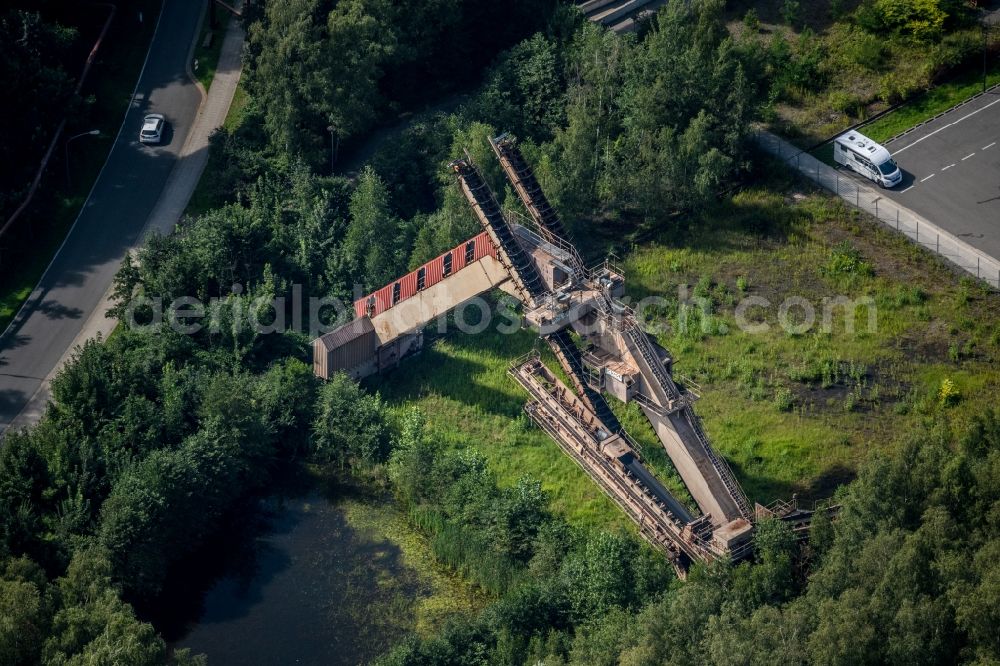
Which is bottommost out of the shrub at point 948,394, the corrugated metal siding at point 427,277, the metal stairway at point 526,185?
the shrub at point 948,394

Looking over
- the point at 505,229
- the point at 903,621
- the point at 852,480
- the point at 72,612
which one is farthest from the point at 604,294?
the point at 72,612

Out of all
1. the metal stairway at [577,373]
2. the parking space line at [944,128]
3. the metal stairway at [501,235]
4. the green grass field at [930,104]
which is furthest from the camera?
the green grass field at [930,104]

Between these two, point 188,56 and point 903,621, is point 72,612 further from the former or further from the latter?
point 188,56

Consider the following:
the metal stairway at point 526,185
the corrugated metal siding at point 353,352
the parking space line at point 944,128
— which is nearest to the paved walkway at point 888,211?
the parking space line at point 944,128

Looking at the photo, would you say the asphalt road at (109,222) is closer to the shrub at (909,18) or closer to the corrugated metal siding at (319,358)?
the corrugated metal siding at (319,358)

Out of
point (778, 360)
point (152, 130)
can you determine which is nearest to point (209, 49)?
point (152, 130)

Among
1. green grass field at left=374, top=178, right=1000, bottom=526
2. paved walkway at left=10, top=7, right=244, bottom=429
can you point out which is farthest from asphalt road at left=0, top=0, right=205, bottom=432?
green grass field at left=374, top=178, right=1000, bottom=526

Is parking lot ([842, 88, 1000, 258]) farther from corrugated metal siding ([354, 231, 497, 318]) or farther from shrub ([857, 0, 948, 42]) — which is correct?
corrugated metal siding ([354, 231, 497, 318])
